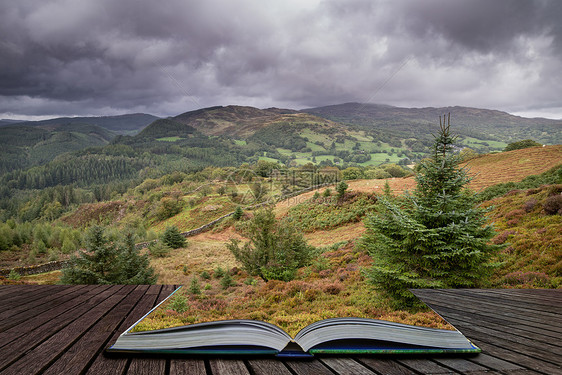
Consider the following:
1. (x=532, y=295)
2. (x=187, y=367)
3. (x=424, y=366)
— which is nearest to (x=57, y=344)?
(x=187, y=367)

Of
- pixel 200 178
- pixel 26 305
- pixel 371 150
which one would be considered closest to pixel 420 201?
pixel 26 305

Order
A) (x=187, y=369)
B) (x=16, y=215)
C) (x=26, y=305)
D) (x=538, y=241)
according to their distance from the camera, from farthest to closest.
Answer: (x=16, y=215), (x=538, y=241), (x=26, y=305), (x=187, y=369)

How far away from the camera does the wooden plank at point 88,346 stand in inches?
50.1

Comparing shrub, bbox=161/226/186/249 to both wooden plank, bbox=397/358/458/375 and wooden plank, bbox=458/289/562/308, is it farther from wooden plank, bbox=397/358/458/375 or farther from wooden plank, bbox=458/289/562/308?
wooden plank, bbox=397/358/458/375

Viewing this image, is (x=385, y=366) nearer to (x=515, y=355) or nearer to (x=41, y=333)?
(x=515, y=355)

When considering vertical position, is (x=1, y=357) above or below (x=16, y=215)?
above

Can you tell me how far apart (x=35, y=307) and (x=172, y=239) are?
22.1 meters

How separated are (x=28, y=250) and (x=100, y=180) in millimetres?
150948

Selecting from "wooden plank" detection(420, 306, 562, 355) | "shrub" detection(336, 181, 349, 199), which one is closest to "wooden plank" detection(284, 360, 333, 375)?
"wooden plank" detection(420, 306, 562, 355)

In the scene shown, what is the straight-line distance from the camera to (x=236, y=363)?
1229 millimetres

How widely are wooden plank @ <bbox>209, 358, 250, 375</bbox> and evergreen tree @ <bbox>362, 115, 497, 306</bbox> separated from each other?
4.03 m

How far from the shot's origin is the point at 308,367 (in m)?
1.24

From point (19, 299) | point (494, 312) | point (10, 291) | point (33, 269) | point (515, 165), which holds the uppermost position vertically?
point (515, 165)

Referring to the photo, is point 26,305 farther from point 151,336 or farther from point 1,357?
point 151,336
